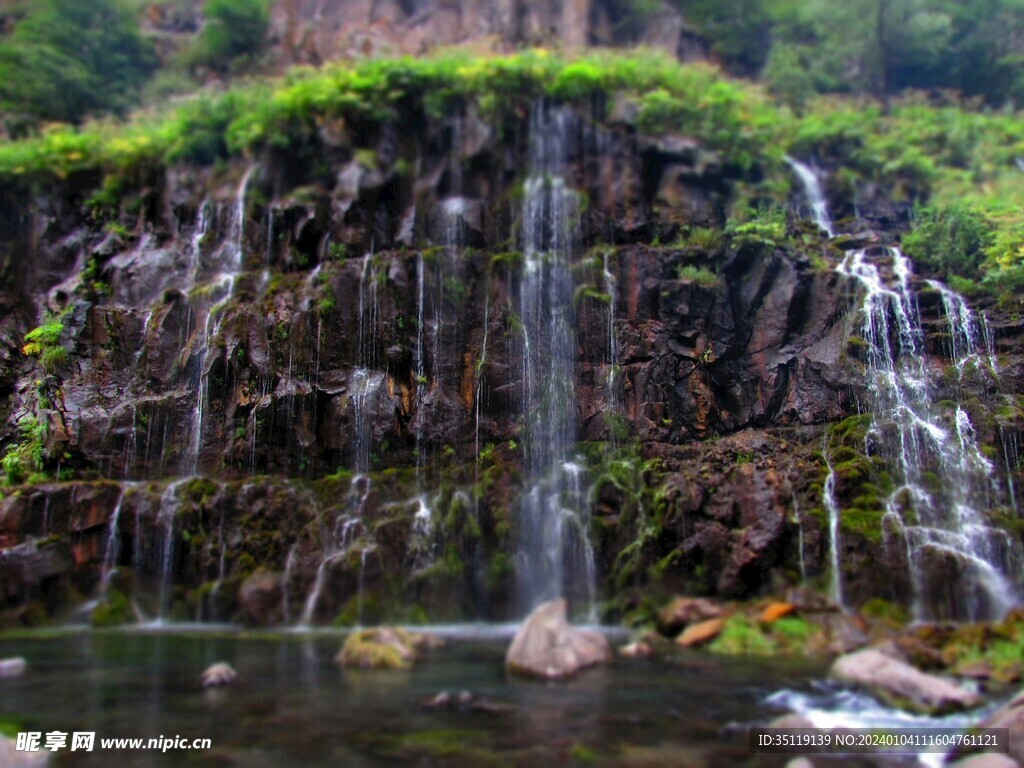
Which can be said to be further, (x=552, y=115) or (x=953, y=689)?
(x=552, y=115)

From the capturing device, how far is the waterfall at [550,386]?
16500mm

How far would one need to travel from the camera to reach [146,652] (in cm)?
1299

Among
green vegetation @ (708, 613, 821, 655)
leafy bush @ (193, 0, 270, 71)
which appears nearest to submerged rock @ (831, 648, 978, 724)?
green vegetation @ (708, 613, 821, 655)

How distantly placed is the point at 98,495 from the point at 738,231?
1809 cm

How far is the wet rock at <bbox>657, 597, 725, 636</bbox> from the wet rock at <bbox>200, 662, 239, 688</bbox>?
24.2 feet

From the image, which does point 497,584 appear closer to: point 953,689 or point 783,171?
point 953,689

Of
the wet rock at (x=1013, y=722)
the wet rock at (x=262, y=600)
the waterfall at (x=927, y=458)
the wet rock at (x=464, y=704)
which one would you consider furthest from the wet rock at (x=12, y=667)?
the waterfall at (x=927, y=458)

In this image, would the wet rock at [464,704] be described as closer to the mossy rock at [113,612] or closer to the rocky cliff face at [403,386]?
the rocky cliff face at [403,386]

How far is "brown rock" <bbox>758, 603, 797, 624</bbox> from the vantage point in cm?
1288

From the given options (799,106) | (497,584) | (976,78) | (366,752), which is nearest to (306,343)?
(497,584)

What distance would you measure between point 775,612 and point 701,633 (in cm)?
144

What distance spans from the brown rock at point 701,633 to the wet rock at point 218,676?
7.30m

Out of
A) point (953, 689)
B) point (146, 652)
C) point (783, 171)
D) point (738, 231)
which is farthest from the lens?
point (783, 171)

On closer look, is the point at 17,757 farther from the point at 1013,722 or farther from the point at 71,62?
the point at 71,62
